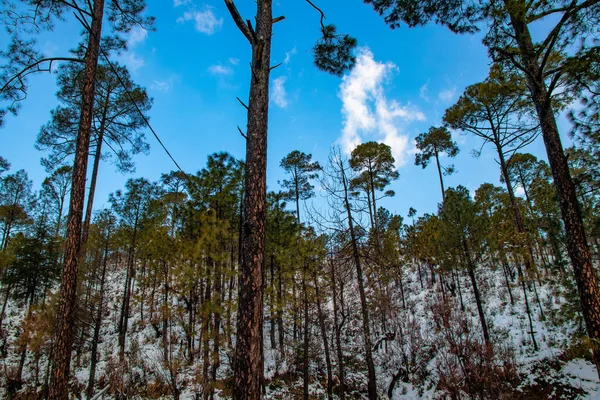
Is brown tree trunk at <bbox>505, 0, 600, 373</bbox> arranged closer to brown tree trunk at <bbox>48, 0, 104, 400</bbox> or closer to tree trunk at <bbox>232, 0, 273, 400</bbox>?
tree trunk at <bbox>232, 0, 273, 400</bbox>

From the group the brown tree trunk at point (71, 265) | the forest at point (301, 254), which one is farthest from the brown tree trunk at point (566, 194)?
the brown tree trunk at point (71, 265)

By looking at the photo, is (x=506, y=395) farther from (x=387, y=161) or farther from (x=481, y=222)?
(x=387, y=161)

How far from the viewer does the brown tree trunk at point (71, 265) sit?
454 cm

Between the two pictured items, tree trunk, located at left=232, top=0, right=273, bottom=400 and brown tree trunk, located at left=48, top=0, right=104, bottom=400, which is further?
brown tree trunk, located at left=48, top=0, right=104, bottom=400

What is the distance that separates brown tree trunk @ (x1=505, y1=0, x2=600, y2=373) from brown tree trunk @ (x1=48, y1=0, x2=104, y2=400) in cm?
859

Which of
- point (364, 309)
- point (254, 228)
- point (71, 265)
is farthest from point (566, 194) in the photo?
point (71, 265)

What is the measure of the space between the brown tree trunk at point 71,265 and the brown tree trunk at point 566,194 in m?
8.59

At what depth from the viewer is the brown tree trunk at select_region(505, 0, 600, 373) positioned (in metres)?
4.57

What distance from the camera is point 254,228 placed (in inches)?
108

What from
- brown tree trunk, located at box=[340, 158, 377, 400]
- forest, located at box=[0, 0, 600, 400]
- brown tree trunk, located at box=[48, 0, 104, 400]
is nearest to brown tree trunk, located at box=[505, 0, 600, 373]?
forest, located at box=[0, 0, 600, 400]

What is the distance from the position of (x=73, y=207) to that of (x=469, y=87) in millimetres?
16222

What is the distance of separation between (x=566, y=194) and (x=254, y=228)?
238 inches

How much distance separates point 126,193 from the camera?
15820mm

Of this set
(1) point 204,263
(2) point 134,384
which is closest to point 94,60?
(1) point 204,263
